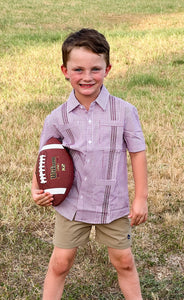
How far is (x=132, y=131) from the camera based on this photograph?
2545 millimetres

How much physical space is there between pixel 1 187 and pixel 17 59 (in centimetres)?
685

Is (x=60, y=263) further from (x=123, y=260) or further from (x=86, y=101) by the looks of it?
(x=86, y=101)

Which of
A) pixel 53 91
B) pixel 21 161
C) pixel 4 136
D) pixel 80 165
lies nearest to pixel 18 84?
pixel 53 91

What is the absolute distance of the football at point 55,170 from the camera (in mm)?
2583

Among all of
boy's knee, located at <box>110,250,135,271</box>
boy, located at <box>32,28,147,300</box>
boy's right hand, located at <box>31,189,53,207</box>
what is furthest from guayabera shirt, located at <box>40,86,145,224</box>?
boy's knee, located at <box>110,250,135,271</box>

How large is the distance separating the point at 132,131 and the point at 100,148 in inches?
8.1

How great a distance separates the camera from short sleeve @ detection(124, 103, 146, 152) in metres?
2.53

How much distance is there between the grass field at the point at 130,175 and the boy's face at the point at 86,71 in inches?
58.0

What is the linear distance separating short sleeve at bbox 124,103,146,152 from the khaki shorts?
0.43 metres

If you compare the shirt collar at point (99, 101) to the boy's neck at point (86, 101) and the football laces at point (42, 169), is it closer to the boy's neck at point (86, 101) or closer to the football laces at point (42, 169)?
the boy's neck at point (86, 101)

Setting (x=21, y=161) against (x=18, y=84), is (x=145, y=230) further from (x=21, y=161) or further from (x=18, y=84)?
(x=18, y=84)

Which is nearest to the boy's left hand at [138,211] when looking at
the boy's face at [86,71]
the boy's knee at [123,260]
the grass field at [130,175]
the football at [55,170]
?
the boy's knee at [123,260]

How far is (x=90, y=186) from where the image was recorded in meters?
2.57

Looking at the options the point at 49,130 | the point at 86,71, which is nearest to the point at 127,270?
the point at 49,130
